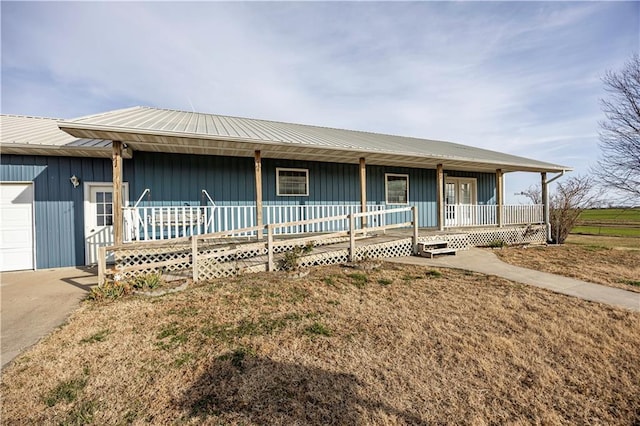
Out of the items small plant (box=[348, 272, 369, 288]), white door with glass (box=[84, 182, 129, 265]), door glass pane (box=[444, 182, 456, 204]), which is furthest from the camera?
door glass pane (box=[444, 182, 456, 204])

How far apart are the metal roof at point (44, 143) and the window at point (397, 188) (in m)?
9.31

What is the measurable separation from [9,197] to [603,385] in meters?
12.2

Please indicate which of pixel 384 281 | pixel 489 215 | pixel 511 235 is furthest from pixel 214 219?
pixel 511 235

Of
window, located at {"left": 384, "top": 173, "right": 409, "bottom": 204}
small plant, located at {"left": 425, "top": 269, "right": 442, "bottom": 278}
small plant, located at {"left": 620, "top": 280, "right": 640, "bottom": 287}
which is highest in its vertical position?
window, located at {"left": 384, "top": 173, "right": 409, "bottom": 204}

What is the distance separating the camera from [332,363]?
2.90 m

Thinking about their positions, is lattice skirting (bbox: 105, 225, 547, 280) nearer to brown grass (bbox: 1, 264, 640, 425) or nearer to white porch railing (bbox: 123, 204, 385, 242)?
white porch railing (bbox: 123, 204, 385, 242)

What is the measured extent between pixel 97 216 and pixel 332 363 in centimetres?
834

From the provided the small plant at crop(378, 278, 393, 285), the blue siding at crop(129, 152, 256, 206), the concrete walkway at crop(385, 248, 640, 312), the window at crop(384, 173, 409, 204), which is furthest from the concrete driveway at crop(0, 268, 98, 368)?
the window at crop(384, 173, 409, 204)

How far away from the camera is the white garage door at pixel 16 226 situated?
7.28 m

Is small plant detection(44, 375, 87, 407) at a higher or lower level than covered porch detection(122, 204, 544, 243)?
lower

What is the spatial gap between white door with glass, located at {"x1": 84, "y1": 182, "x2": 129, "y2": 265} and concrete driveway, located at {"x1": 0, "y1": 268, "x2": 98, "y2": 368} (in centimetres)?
69

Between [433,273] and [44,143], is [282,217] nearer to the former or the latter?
[433,273]

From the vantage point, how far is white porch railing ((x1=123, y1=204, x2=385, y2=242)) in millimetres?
6593

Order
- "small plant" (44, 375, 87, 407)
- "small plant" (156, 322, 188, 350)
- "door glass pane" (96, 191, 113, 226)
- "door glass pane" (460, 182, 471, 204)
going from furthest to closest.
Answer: "door glass pane" (460, 182, 471, 204) → "door glass pane" (96, 191, 113, 226) → "small plant" (156, 322, 188, 350) → "small plant" (44, 375, 87, 407)
